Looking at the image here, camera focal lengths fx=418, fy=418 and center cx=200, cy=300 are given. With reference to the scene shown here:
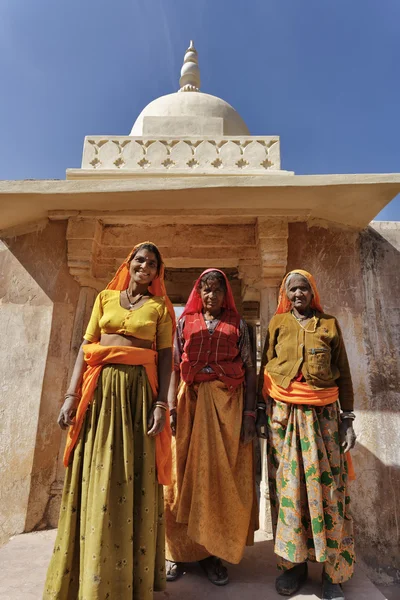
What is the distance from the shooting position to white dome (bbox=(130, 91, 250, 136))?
494cm

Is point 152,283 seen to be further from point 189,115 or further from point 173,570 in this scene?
point 189,115

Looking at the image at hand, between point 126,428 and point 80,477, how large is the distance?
367 mm

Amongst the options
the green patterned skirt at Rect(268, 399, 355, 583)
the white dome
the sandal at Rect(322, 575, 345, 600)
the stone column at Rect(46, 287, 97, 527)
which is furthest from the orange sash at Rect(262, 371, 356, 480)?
the white dome

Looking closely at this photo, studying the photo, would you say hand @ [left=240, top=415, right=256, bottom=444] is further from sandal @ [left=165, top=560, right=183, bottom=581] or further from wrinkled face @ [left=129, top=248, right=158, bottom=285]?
wrinkled face @ [left=129, top=248, right=158, bottom=285]

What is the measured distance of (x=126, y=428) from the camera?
7.09 ft

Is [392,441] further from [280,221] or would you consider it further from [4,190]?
[4,190]

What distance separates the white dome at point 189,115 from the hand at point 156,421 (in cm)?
365

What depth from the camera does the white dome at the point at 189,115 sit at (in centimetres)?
494

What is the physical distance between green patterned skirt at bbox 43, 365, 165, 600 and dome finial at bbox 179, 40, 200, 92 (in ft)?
17.4

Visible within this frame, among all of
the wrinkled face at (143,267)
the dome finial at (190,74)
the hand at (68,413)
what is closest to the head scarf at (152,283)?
the wrinkled face at (143,267)

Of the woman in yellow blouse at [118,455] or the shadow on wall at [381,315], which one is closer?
the woman in yellow blouse at [118,455]

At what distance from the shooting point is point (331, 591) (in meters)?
2.37

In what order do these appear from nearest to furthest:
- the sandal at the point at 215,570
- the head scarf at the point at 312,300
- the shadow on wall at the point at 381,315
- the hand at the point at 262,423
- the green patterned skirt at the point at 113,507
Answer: the green patterned skirt at the point at 113,507
the sandal at the point at 215,570
the hand at the point at 262,423
the head scarf at the point at 312,300
the shadow on wall at the point at 381,315

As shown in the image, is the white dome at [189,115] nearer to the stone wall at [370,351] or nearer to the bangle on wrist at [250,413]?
the stone wall at [370,351]
